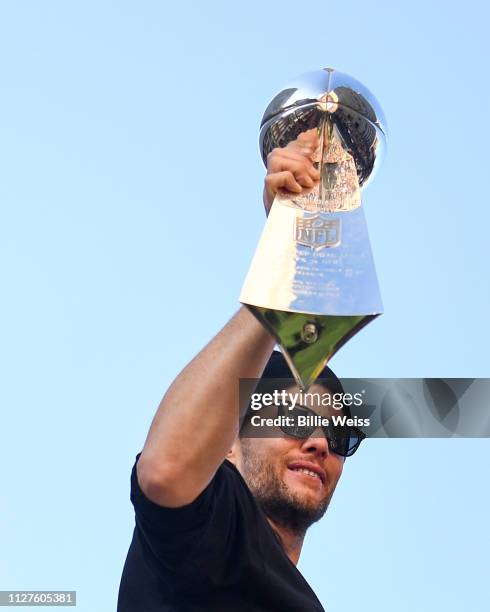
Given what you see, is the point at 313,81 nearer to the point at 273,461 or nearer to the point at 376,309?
the point at 376,309

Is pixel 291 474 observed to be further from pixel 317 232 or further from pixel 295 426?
pixel 317 232

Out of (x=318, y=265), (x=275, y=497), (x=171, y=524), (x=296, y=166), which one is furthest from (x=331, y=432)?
(x=318, y=265)

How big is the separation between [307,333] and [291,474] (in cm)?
190

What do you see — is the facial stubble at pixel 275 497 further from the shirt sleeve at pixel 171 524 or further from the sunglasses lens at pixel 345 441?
the shirt sleeve at pixel 171 524

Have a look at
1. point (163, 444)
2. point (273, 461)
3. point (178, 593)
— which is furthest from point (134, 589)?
point (273, 461)

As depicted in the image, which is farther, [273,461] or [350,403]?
[350,403]

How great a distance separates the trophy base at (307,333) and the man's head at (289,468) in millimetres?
1711

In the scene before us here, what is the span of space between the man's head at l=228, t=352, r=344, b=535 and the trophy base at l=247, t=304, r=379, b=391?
5.61 feet

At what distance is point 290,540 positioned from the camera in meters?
4.74

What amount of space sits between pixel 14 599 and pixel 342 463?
2.94 meters

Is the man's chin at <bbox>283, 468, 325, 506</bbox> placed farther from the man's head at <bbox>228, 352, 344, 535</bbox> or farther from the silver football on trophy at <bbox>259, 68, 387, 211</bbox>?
the silver football on trophy at <bbox>259, 68, 387, 211</bbox>

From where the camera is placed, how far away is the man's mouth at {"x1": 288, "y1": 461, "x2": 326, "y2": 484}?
4984 mm

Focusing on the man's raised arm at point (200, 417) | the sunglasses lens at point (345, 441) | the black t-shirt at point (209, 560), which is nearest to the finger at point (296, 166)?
the man's raised arm at point (200, 417)

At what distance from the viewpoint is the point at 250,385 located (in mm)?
3742
